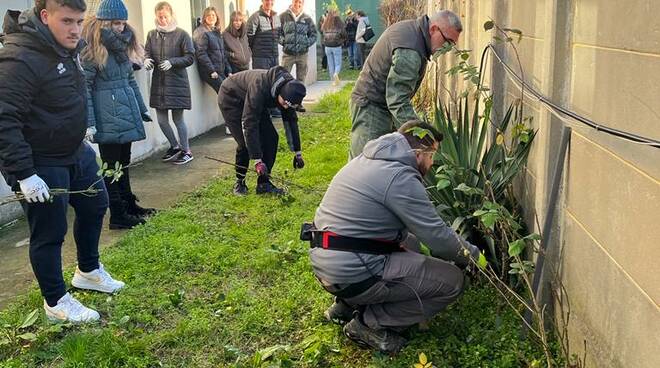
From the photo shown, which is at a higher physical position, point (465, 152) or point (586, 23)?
point (586, 23)

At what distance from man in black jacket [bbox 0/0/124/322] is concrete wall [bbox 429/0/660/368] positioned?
2.64 meters

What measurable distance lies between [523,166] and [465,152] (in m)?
0.53

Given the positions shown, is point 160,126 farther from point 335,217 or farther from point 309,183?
point 335,217

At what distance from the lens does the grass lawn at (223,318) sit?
370 cm

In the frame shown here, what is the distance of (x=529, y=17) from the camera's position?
4.29 metres

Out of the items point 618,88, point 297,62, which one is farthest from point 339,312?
point 297,62

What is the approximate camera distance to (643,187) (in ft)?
7.64

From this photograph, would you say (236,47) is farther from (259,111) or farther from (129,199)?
(129,199)

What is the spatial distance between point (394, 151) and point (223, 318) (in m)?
1.59


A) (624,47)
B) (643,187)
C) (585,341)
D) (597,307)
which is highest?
(624,47)

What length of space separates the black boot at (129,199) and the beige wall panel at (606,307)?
3964 millimetres

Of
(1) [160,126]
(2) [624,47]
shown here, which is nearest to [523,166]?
(2) [624,47]

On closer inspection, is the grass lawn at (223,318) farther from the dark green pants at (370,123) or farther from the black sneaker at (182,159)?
the black sneaker at (182,159)

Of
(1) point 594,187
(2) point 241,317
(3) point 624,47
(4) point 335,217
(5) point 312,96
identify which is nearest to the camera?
(3) point 624,47
